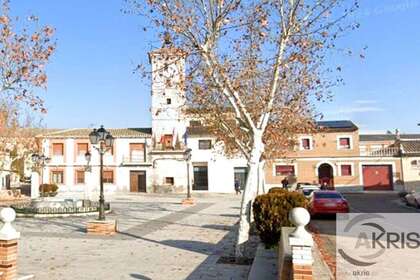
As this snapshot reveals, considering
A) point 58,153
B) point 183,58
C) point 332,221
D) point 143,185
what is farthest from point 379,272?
point 58,153

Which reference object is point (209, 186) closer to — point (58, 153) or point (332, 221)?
point (58, 153)

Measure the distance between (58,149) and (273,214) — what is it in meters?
40.4

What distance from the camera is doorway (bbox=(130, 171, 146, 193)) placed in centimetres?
4400

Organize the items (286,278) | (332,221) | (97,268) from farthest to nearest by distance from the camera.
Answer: (332,221) → (97,268) → (286,278)

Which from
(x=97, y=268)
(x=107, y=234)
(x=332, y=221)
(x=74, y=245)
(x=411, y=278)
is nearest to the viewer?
(x=411, y=278)

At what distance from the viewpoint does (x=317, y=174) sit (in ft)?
138

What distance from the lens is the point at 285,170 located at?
4222 cm

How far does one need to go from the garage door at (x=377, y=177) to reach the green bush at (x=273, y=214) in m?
34.3

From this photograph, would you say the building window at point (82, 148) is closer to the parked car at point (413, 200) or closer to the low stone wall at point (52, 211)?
the low stone wall at point (52, 211)

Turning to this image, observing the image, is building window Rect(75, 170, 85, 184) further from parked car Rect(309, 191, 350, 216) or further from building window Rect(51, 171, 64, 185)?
parked car Rect(309, 191, 350, 216)

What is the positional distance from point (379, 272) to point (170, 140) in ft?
124

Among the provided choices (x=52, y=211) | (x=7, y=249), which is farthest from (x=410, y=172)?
(x=7, y=249)

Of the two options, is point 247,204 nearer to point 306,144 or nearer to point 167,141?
point 306,144

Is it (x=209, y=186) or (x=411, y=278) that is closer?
(x=411, y=278)
